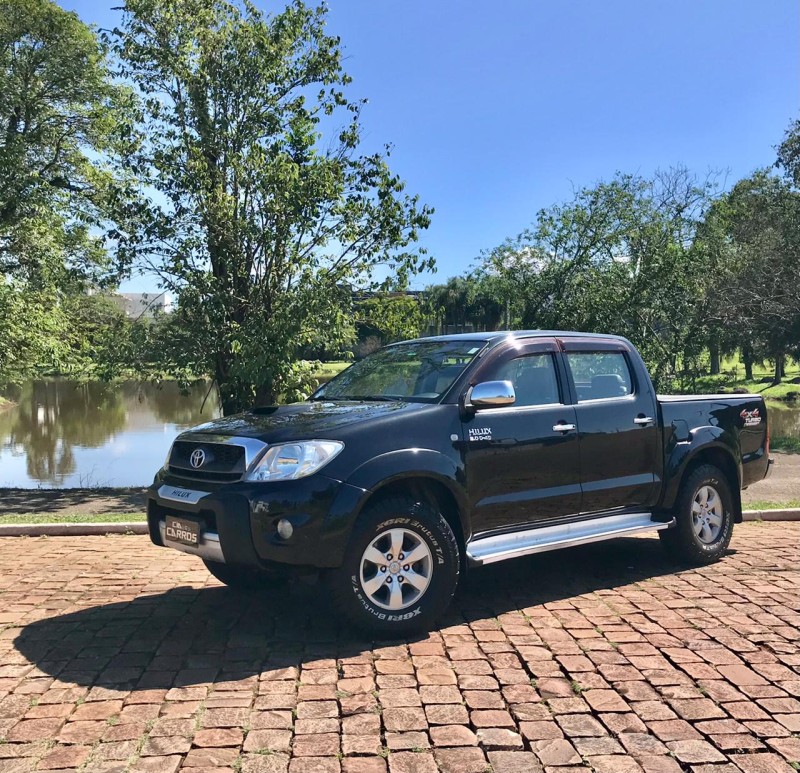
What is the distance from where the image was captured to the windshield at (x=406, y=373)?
524 centimetres

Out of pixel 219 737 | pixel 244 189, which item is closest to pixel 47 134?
pixel 244 189

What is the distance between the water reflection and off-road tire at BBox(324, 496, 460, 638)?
337 inches

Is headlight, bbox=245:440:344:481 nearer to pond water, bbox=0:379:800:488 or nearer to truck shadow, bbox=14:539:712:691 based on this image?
truck shadow, bbox=14:539:712:691

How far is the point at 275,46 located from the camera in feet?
38.5

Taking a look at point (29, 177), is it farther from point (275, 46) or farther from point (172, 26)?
point (275, 46)

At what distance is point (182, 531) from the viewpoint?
15.0 ft

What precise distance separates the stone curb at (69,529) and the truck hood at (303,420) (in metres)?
3.08

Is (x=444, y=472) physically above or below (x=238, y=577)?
above

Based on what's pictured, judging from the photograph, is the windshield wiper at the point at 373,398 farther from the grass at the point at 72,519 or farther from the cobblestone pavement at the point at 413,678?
the grass at the point at 72,519

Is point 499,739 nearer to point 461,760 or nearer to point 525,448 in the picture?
point 461,760

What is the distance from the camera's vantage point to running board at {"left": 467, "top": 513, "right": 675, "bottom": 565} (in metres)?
4.79

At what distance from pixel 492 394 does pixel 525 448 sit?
21.9 inches

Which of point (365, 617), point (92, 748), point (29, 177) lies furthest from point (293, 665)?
point (29, 177)

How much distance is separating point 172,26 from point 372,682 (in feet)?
36.8
